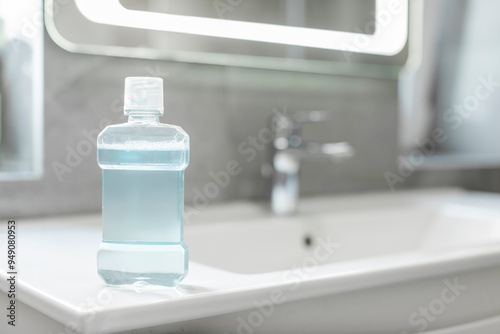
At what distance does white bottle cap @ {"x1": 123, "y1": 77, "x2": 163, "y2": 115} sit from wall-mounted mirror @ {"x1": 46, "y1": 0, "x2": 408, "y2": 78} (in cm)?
44

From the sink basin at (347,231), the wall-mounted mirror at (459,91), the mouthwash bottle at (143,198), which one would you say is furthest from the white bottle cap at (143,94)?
the wall-mounted mirror at (459,91)

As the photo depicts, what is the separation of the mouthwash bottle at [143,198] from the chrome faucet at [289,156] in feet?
1.73

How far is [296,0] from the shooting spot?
3.79 ft

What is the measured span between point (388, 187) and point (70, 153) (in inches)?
29.7

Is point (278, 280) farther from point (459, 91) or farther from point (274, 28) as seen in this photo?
A: point (459, 91)

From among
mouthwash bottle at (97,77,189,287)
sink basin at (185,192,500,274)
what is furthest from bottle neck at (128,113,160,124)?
sink basin at (185,192,500,274)

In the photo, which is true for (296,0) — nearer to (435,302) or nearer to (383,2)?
(383,2)

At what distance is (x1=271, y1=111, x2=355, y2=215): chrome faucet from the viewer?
1.07m

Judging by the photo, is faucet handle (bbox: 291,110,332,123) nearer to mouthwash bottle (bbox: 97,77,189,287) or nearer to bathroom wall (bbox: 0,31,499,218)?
bathroom wall (bbox: 0,31,499,218)

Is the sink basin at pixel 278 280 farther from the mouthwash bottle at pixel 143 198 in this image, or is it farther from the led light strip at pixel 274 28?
the led light strip at pixel 274 28

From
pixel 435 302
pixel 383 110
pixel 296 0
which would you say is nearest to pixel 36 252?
pixel 435 302

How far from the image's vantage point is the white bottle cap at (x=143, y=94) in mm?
538

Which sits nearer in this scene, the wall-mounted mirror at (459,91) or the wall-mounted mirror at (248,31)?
the wall-mounted mirror at (248,31)

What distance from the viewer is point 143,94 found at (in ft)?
1.78
